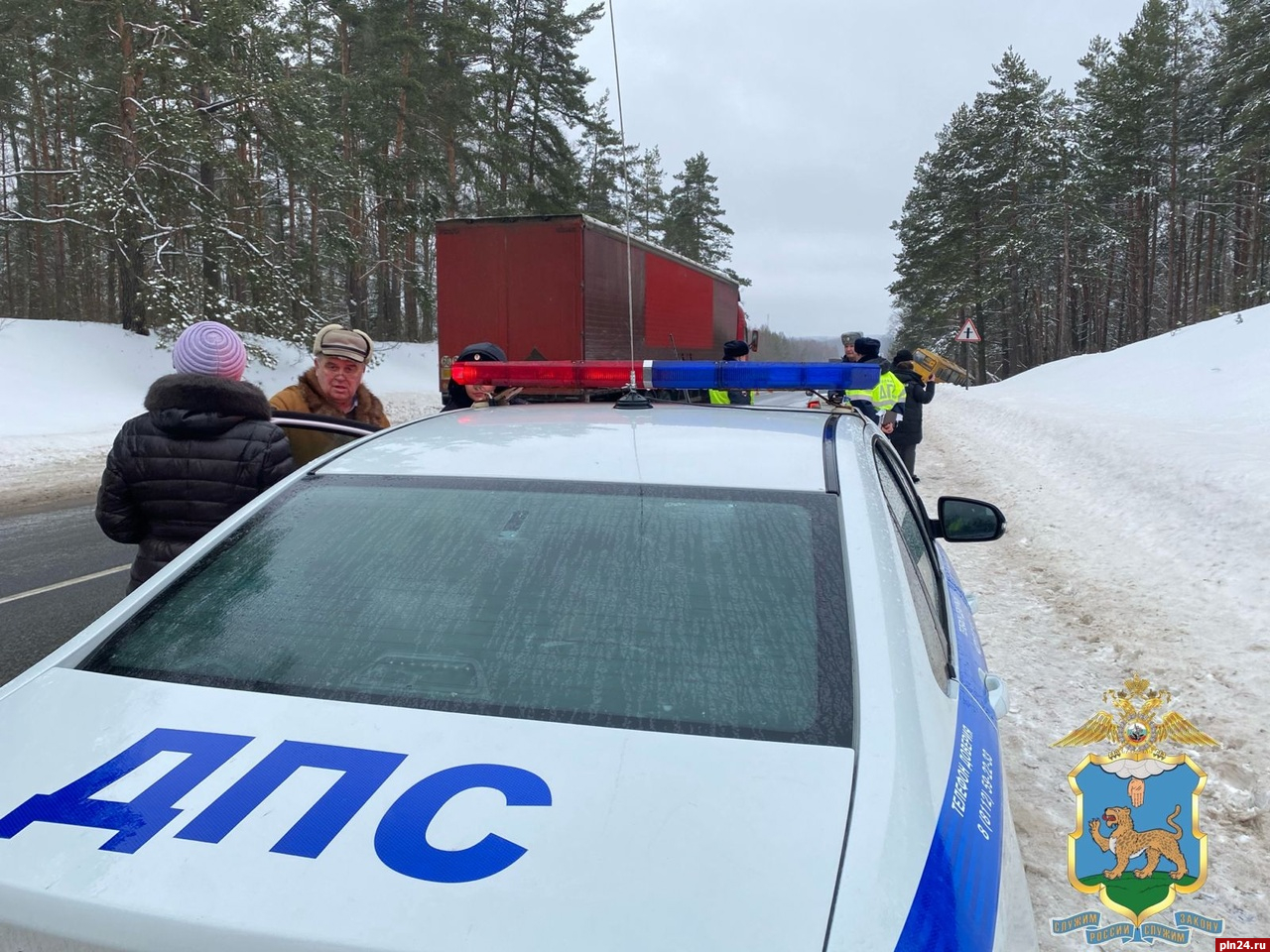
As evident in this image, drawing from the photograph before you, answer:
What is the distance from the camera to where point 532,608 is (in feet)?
5.73

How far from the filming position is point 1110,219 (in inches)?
1882

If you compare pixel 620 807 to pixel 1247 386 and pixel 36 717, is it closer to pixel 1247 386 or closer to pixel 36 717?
pixel 36 717

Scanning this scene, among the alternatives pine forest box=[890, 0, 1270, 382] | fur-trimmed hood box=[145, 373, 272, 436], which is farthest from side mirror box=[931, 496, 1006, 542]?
pine forest box=[890, 0, 1270, 382]

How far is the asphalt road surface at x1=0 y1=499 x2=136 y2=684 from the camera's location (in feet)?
16.7

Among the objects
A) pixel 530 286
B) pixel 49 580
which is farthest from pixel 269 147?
pixel 49 580

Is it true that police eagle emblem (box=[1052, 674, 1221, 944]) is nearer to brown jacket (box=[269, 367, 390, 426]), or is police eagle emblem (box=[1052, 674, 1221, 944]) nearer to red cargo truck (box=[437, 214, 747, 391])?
brown jacket (box=[269, 367, 390, 426])

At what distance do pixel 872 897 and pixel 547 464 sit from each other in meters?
1.26

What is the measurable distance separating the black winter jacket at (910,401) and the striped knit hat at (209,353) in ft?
24.8

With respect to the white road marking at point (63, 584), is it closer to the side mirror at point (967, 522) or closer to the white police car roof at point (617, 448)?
the white police car roof at point (617, 448)

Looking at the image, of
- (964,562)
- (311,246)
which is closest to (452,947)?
(964,562)

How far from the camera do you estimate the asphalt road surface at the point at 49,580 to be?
509 cm

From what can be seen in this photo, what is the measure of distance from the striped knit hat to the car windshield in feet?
3.18

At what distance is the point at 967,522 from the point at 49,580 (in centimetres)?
654

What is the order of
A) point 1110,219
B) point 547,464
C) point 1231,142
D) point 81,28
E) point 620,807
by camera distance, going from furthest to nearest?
point 1110,219, point 1231,142, point 81,28, point 547,464, point 620,807
